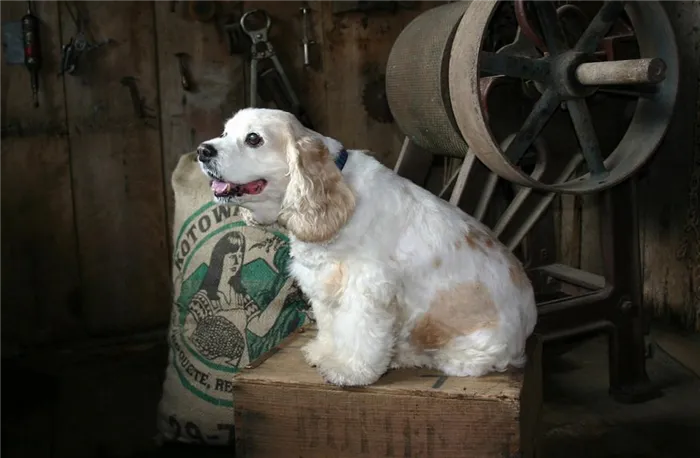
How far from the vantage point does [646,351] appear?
2.81 metres

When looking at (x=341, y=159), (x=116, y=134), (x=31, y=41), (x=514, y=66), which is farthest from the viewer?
(x=116, y=134)

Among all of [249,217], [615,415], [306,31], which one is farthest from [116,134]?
[615,415]

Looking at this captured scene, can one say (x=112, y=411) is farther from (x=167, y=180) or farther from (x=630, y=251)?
(x=630, y=251)

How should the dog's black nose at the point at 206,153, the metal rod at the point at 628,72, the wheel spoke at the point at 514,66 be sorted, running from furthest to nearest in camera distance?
the wheel spoke at the point at 514,66 < the metal rod at the point at 628,72 < the dog's black nose at the point at 206,153

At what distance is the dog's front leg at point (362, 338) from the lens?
1456mm

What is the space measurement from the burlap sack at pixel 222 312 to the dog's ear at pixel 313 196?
75 cm

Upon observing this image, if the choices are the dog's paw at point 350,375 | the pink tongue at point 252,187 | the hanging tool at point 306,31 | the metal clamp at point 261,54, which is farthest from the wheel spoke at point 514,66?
the hanging tool at point 306,31

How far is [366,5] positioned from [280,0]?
1.19ft

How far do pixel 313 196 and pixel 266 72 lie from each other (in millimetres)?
1589

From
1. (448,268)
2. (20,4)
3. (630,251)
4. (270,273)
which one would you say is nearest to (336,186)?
(448,268)

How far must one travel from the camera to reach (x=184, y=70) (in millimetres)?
2986

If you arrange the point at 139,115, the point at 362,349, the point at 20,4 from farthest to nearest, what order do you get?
the point at 139,115 → the point at 20,4 → the point at 362,349

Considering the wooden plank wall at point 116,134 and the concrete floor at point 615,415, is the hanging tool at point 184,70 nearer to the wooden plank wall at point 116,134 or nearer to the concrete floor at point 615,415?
the wooden plank wall at point 116,134

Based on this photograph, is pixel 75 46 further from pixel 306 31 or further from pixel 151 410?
pixel 151 410
